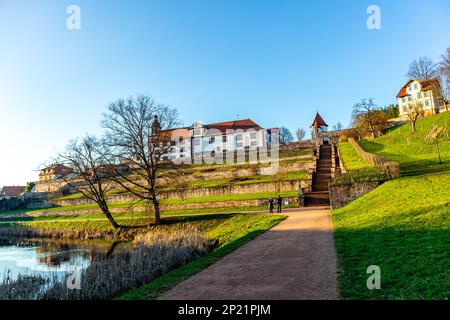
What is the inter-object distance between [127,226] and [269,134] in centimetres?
6146

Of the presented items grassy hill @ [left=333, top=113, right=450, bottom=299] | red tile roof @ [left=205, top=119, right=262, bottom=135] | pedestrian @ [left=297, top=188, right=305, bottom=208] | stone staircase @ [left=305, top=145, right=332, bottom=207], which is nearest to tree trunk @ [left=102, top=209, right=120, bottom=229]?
pedestrian @ [left=297, top=188, right=305, bottom=208]

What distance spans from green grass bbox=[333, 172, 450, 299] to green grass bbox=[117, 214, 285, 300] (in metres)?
4.37

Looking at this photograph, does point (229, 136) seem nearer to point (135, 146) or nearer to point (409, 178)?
point (135, 146)

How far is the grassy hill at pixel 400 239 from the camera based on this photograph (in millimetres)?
5684

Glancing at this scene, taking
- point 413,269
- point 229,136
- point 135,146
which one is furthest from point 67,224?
point 229,136

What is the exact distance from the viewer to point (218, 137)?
7912 cm

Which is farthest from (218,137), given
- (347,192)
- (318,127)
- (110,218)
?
(347,192)

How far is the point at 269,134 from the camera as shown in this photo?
8306 centimetres

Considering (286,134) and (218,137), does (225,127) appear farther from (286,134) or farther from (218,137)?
(286,134)

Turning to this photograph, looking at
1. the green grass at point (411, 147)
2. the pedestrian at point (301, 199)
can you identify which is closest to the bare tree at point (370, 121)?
the green grass at point (411, 147)

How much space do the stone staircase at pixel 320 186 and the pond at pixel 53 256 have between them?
16.6 m

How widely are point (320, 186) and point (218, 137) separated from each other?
5232 centimetres

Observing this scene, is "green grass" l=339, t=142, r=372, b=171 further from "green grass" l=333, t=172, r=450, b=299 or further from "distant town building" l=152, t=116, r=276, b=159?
"distant town building" l=152, t=116, r=276, b=159

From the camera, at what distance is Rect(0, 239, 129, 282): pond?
1661 cm
